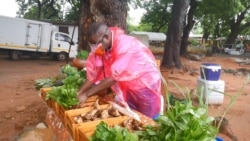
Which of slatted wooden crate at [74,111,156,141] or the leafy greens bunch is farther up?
the leafy greens bunch

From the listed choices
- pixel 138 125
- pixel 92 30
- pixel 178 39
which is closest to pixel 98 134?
pixel 138 125

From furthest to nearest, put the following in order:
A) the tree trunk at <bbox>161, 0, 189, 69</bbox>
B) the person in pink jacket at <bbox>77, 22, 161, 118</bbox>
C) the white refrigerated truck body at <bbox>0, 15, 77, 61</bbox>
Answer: the white refrigerated truck body at <bbox>0, 15, 77, 61</bbox> < the tree trunk at <bbox>161, 0, 189, 69</bbox> < the person in pink jacket at <bbox>77, 22, 161, 118</bbox>

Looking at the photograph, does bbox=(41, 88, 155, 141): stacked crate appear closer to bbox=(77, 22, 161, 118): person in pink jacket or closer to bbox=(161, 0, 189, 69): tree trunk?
bbox=(77, 22, 161, 118): person in pink jacket

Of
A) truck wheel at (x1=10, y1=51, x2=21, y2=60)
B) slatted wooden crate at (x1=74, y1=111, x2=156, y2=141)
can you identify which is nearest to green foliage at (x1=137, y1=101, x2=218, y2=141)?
slatted wooden crate at (x1=74, y1=111, x2=156, y2=141)

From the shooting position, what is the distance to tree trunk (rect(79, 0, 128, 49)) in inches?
188

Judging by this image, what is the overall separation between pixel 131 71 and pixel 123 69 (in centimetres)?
11

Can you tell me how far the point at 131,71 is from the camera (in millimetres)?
2676

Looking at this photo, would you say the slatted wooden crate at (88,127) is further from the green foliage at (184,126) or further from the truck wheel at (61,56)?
the truck wheel at (61,56)

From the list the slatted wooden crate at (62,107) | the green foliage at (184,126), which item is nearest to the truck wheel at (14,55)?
the slatted wooden crate at (62,107)

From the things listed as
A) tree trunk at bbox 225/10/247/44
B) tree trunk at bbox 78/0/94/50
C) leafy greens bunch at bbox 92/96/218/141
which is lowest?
leafy greens bunch at bbox 92/96/218/141

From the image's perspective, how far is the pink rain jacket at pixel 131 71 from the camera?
264cm

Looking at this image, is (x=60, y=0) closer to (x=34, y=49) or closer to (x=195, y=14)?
(x=34, y=49)

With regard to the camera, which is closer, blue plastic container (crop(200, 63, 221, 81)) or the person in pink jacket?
the person in pink jacket

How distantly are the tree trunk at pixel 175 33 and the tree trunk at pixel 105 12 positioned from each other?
7.66 metres
